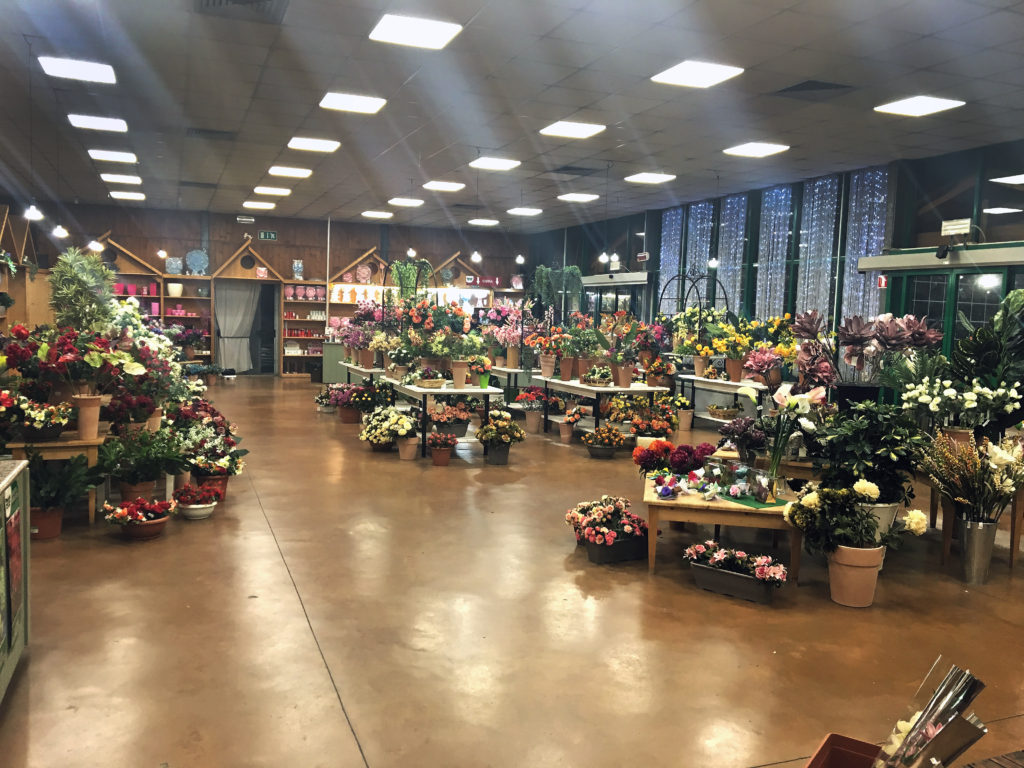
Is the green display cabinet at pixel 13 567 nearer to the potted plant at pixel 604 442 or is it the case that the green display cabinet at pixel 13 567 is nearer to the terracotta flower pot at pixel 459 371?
the terracotta flower pot at pixel 459 371

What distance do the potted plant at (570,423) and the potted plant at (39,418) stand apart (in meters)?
6.04

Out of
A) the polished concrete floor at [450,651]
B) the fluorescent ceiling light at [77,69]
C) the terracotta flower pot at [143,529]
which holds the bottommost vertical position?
the polished concrete floor at [450,651]

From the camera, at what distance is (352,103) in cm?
822

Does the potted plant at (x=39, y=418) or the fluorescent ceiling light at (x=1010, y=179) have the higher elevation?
the fluorescent ceiling light at (x=1010, y=179)

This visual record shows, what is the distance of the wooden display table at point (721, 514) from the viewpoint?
4793 mm

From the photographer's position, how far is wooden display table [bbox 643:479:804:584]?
4793 millimetres

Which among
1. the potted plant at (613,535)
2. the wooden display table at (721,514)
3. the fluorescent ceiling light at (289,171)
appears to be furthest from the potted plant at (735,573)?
the fluorescent ceiling light at (289,171)

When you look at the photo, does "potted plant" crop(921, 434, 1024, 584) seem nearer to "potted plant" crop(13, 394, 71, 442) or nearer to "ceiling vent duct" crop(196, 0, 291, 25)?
"ceiling vent duct" crop(196, 0, 291, 25)

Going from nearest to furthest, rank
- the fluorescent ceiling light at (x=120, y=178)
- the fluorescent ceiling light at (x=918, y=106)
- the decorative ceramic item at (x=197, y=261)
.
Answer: the fluorescent ceiling light at (x=918, y=106)
the fluorescent ceiling light at (x=120, y=178)
the decorative ceramic item at (x=197, y=261)

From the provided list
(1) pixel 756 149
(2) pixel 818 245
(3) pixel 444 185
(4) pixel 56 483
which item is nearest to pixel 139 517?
(4) pixel 56 483

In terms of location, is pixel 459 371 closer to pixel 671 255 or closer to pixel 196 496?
pixel 196 496

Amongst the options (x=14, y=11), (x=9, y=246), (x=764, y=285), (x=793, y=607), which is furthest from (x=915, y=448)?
(x=9, y=246)

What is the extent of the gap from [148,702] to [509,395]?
9126mm

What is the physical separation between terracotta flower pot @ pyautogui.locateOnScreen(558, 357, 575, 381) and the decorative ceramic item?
10.8m
